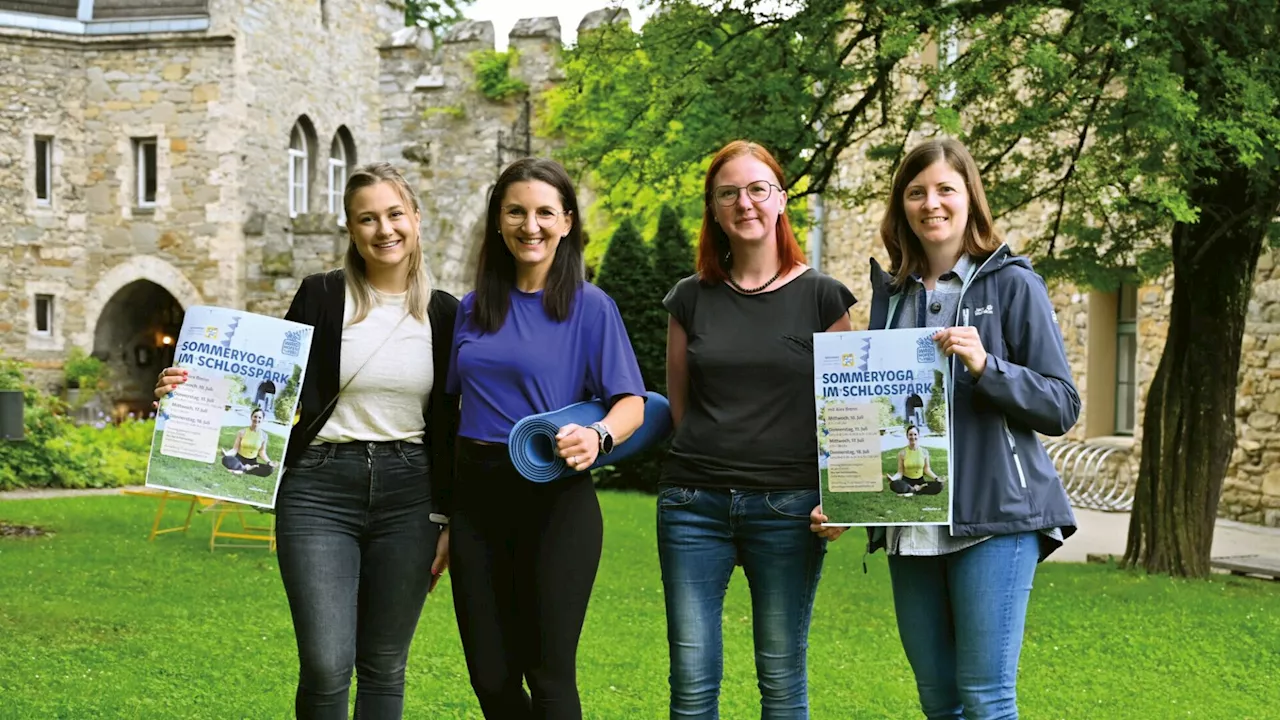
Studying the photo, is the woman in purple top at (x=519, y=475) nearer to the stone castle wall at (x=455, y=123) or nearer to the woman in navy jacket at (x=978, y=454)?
the woman in navy jacket at (x=978, y=454)

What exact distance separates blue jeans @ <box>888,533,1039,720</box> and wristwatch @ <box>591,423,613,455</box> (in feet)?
2.59

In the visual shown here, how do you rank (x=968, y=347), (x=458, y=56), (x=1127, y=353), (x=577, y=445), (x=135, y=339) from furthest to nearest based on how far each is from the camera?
(x=135, y=339)
(x=458, y=56)
(x=1127, y=353)
(x=577, y=445)
(x=968, y=347)

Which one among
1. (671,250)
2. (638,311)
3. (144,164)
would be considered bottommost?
(638,311)

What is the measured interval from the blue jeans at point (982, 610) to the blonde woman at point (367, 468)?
1.28 metres

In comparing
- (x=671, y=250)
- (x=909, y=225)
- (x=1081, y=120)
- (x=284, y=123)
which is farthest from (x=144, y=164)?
(x=909, y=225)

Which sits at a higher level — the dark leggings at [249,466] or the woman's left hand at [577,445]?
the woman's left hand at [577,445]

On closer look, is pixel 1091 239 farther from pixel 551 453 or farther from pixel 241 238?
pixel 241 238

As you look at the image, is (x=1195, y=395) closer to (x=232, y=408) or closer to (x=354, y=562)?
(x=354, y=562)

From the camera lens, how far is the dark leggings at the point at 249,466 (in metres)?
3.47

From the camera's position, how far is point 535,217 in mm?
3455

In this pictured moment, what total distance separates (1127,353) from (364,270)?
12883 mm

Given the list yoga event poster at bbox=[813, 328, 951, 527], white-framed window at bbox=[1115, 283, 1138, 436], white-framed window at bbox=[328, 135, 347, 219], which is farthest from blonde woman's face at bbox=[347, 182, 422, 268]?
white-framed window at bbox=[328, 135, 347, 219]

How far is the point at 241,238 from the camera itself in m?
20.2

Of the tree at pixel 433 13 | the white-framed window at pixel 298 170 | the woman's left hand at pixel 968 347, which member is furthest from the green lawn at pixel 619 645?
the tree at pixel 433 13
